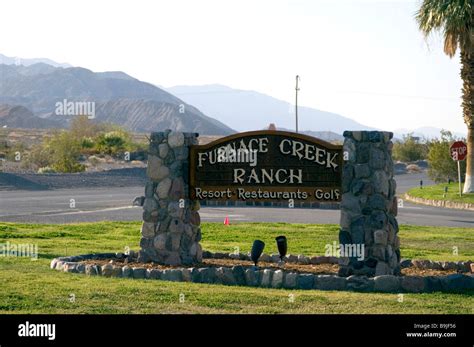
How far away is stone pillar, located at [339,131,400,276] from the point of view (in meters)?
13.9

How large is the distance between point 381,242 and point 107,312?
5107 millimetres

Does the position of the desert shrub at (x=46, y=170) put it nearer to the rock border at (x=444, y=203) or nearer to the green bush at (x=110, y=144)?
the green bush at (x=110, y=144)

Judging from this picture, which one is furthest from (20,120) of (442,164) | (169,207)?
(169,207)

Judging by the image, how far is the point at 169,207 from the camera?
15.4 m

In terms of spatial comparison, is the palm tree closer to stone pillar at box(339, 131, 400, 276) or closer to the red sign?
the red sign

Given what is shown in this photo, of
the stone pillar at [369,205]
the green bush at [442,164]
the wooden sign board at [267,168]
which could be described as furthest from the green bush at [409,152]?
the stone pillar at [369,205]

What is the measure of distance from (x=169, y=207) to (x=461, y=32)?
25.5m

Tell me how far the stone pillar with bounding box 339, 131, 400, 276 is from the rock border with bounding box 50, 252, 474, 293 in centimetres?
76

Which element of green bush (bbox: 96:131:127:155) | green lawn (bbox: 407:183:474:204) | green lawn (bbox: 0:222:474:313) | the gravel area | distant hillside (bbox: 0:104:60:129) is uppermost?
distant hillside (bbox: 0:104:60:129)

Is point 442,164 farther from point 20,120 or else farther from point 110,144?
point 20,120

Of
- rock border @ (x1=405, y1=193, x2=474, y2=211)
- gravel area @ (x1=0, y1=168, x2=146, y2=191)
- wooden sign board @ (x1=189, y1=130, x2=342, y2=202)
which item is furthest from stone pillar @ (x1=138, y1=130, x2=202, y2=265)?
gravel area @ (x1=0, y1=168, x2=146, y2=191)

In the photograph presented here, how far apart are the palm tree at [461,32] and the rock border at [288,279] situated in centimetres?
2638

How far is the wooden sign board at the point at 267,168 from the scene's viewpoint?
48.0 feet

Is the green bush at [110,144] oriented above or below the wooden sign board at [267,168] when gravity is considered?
above
